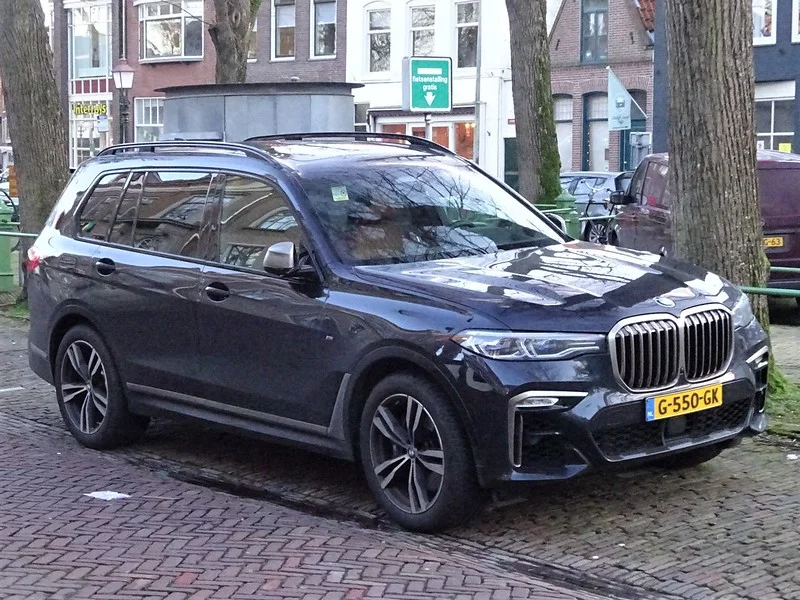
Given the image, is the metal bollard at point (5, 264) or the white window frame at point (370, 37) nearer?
the metal bollard at point (5, 264)

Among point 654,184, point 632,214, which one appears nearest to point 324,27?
point 632,214

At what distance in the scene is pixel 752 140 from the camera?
326 inches

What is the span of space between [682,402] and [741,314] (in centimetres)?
75

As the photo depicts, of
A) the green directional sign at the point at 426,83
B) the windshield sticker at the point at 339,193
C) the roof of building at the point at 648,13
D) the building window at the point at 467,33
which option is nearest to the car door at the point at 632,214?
the green directional sign at the point at 426,83

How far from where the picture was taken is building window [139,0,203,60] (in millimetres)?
48750

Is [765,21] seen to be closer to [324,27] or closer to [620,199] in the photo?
[324,27]

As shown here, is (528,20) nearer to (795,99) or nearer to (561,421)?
(561,421)

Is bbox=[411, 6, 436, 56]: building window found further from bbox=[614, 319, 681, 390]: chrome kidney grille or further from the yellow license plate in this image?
bbox=[614, 319, 681, 390]: chrome kidney grille

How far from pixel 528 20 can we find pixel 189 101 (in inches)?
190

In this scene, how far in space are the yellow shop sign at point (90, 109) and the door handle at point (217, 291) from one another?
161 feet

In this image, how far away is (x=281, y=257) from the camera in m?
6.32

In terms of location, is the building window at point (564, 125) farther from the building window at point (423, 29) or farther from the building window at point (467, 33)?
the building window at point (423, 29)

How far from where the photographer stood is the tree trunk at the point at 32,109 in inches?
559

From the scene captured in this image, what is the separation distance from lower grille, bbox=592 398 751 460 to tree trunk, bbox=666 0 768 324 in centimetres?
223
